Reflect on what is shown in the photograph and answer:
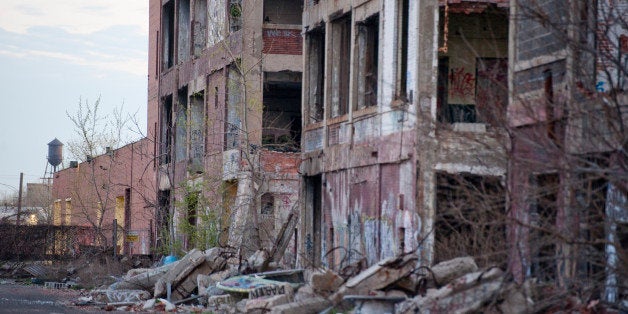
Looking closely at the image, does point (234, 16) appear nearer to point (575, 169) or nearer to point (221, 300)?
point (221, 300)

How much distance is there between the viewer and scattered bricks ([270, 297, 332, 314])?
59.4 feet

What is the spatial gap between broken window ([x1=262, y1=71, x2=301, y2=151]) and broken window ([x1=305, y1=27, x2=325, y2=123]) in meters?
5.63

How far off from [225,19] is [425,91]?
17069 millimetres

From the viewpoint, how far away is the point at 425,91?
73.0 ft

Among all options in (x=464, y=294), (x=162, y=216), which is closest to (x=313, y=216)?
(x=162, y=216)

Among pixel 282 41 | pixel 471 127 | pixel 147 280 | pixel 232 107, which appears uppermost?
pixel 282 41

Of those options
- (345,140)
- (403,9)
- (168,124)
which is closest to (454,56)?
(403,9)

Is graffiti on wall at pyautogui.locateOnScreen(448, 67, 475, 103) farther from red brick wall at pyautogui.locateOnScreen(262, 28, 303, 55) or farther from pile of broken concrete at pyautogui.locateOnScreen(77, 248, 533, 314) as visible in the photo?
red brick wall at pyautogui.locateOnScreen(262, 28, 303, 55)

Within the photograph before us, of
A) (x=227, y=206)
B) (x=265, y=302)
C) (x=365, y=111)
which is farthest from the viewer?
(x=227, y=206)

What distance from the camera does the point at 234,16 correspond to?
37.9 metres

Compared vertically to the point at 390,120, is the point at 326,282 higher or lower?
lower

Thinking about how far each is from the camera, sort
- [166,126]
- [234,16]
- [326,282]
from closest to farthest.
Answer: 1. [326,282]
2. [234,16]
3. [166,126]

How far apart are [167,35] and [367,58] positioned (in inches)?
838

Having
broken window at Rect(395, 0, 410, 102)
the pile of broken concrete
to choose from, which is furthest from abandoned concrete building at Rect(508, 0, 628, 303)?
broken window at Rect(395, 0, 410, 102)
